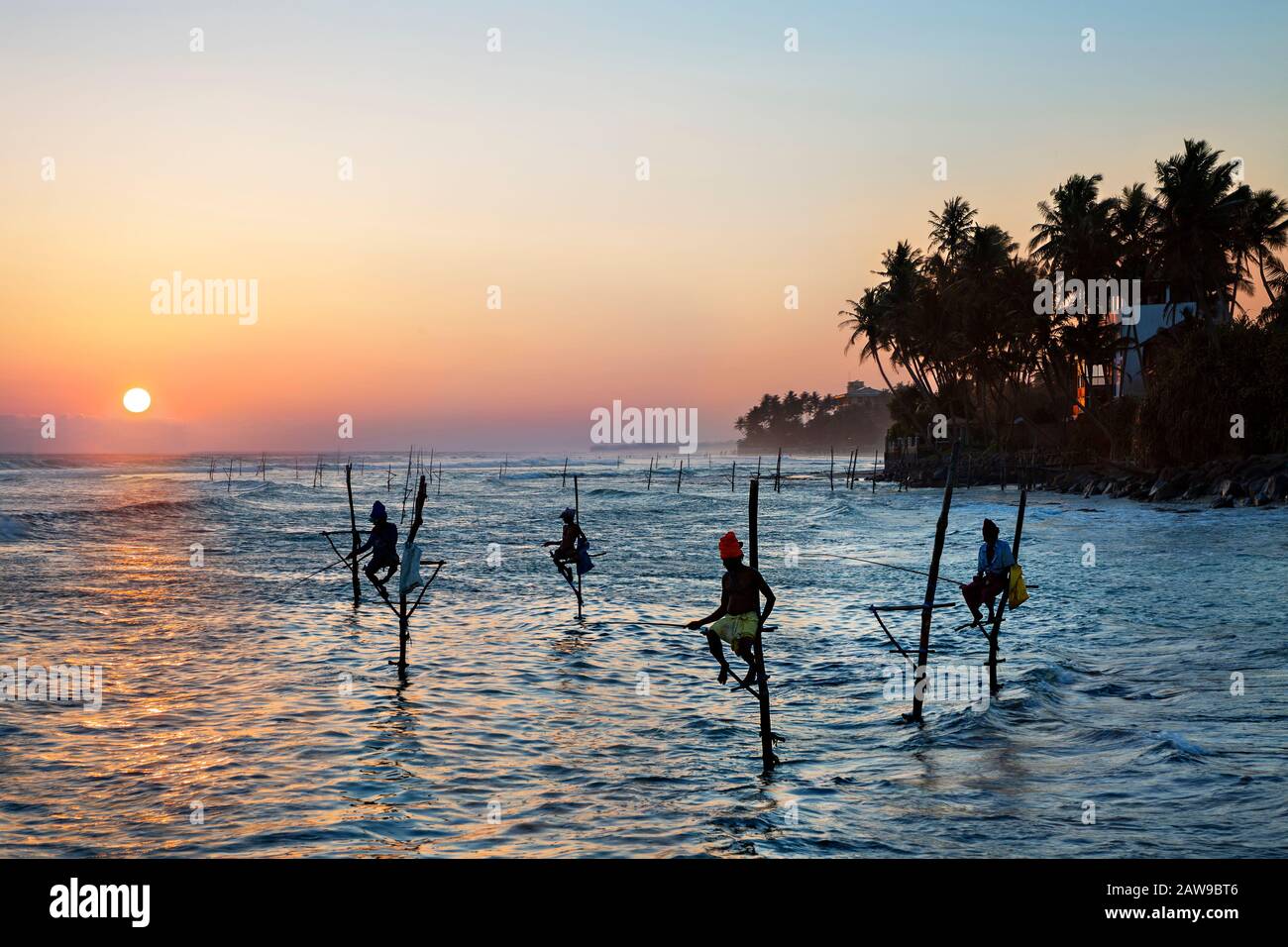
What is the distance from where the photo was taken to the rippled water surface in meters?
8.51

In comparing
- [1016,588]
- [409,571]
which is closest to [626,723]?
[409,571]

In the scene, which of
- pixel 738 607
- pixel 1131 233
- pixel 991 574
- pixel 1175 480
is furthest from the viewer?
pixel 1131 233

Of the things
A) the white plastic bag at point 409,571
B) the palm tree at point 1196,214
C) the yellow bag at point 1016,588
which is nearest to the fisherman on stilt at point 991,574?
the yellow bag at point 1016,588

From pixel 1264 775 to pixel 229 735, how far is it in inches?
449

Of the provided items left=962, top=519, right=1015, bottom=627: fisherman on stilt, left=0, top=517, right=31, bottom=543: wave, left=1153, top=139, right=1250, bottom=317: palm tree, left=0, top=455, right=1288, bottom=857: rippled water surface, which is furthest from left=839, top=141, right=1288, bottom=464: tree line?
left=0, top=517, right=31, bottom=543: wave

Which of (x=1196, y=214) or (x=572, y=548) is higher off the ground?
(x=1196, y=214)

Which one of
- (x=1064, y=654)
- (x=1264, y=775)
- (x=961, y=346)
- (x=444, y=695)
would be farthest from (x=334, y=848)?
(x=961, y=346)

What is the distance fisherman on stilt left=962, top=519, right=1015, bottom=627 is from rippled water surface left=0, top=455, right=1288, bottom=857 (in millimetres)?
1346

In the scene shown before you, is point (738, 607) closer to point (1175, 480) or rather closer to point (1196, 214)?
point (1175, 480)

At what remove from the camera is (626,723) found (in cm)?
1241

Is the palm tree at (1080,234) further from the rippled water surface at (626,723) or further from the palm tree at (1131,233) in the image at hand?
the rippled water surface at (626,723)

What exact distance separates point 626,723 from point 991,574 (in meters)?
5.69

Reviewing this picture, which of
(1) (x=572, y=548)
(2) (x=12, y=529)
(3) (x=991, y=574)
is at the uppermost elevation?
(3) (x=991, y=574)

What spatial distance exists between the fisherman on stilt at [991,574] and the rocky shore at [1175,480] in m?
18.3
